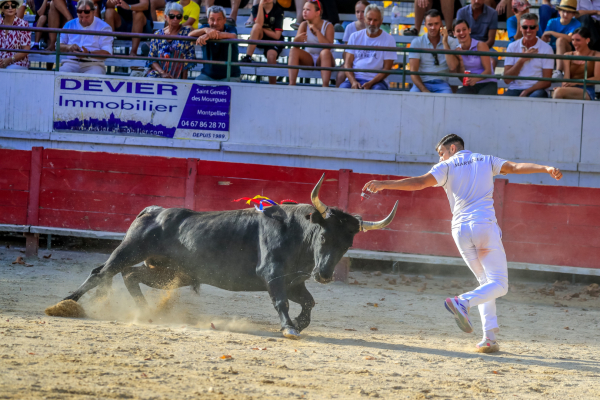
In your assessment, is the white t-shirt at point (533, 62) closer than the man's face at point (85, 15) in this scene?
Yes

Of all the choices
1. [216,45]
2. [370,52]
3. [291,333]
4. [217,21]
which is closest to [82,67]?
[216,45]

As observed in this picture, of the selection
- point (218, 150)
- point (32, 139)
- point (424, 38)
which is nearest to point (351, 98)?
point (424, 38)

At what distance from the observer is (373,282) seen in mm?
8117

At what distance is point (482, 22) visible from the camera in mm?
10070

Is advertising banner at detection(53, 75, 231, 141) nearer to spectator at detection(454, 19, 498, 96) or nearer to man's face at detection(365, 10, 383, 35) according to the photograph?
man's face at detection(365, 10, 383, 35)

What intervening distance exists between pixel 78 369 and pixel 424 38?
759cm

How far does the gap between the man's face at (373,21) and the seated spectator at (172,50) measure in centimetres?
261

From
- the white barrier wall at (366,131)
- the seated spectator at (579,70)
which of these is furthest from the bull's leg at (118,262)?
the seated spectator at (579,70)

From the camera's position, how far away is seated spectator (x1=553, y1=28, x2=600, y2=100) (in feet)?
30.8

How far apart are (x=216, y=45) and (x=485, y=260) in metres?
6.30

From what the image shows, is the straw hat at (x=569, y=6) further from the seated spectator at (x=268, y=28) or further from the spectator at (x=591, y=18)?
the seated spectator at (x=268, y=28)

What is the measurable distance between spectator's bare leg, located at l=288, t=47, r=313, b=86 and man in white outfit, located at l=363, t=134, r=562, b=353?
539 centimetres

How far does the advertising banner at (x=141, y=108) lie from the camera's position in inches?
394

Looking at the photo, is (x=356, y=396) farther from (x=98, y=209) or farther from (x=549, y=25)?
(x=549, y=25)
